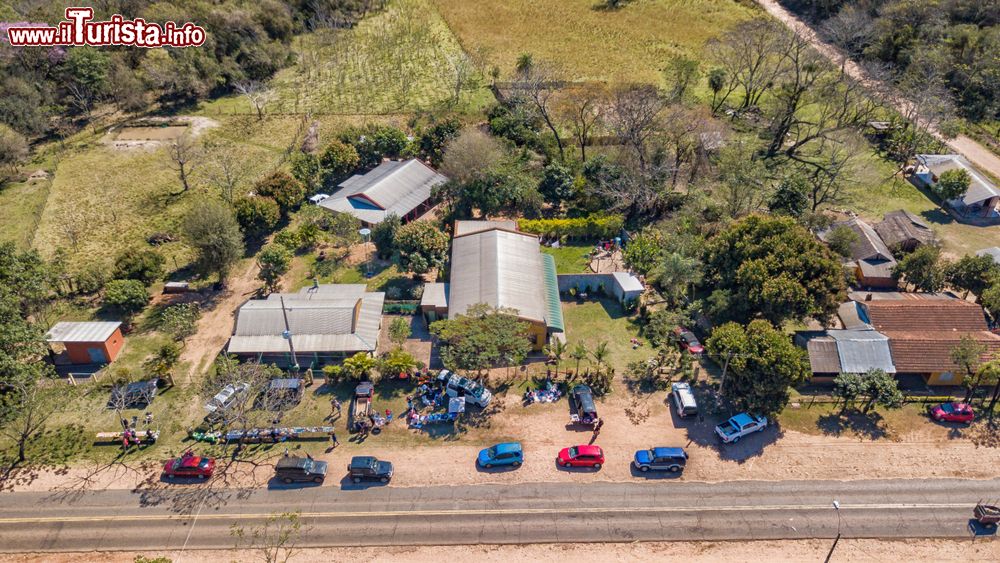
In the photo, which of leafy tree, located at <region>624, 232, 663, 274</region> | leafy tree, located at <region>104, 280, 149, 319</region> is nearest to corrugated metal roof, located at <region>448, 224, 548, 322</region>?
leafy tree, located at <region>624, 232, 663, 274</region>

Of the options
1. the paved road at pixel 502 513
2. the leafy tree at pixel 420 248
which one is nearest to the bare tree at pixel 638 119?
the leafy tree at pixel 420 248

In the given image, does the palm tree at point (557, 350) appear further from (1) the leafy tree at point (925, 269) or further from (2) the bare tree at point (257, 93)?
(2) the bare tree at point (257, 93)

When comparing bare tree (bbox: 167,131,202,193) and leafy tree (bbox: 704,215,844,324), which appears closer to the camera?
leafy tree (bbox: 704,215,844,324)

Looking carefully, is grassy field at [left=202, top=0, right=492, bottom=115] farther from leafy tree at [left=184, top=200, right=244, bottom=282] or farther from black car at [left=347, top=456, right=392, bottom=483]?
black car at [left=347, top=456, right=392, bottom=483]

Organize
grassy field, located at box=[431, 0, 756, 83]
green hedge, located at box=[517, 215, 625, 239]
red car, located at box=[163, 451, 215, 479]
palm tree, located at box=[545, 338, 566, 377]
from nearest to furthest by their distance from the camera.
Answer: red car, located at box=[163, 451, 215, 479] < palm tree, located at box=[545, 338, 566, 377] < green hedge, located at box=[517, 215, 625, 239] < grassy field, located at box=[431, 0, 756, 83]

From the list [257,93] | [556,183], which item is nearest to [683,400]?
[556,183]

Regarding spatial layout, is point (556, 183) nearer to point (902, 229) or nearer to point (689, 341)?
point (689, 341)

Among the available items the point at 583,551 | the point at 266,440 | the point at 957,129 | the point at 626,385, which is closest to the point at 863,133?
→ the point at 957,129
